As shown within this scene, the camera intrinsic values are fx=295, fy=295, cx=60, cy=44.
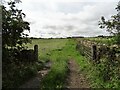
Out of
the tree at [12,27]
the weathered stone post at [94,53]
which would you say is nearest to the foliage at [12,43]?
the tree at [12,27]

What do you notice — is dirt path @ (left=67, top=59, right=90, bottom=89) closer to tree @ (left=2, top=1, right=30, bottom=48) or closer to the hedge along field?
tree @ (left=2, top=1, right=30, bottom=48)

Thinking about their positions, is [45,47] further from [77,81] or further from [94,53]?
[77,81]

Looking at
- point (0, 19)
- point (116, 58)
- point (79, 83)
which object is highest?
point (0, 19)

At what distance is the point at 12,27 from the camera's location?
15.8 meters

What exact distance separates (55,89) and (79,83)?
9.43ft

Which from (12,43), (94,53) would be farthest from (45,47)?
(12,43)

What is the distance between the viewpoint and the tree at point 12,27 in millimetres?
15312

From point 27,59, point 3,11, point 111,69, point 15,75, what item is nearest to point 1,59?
point 15,75

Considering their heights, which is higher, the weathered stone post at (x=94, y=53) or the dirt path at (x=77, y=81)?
the weathered stone post at (x=94, y=53)

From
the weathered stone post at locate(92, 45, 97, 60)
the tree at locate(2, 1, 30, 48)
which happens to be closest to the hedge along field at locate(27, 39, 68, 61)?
the weathered stone post at locate(92, 45, 97, 60)

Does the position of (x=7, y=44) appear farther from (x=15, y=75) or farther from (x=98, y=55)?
(x=98, y=55)

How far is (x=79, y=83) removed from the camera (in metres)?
15.1

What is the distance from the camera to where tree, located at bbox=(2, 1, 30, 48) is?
15.3 metres

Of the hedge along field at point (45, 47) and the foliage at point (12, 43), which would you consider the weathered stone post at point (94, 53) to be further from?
the hedge along field at point (45, 47)
